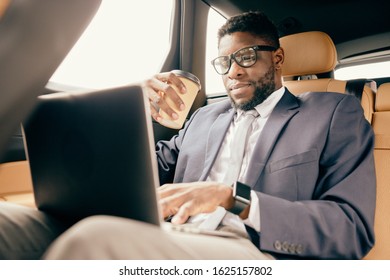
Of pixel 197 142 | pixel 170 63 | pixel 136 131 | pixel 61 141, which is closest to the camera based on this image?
pixel 136 131

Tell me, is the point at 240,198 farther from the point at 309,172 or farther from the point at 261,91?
the point at 261,91

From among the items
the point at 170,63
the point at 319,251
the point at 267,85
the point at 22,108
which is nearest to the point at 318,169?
the point at 319,251

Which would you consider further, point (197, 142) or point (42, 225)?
point (197, 142)

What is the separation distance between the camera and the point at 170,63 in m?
1.83

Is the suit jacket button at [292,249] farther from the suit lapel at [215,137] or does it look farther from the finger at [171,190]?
the suit lapel at [215,137]

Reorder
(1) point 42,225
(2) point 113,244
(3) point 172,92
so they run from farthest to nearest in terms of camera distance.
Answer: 1. (3) point 172,92
2. (1) point 42,225
3. (2) point 113,244

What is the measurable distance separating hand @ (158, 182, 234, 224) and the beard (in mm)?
536

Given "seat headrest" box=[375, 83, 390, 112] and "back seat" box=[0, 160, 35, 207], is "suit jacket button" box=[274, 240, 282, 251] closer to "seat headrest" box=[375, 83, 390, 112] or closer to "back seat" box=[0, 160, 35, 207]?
"seat headrest" box=[375, 83, 390, 112]

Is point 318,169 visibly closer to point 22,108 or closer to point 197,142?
point 197,142

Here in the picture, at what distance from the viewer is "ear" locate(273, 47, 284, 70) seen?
140 cm

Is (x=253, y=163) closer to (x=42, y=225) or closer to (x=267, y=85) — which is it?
(x=267, y=85)

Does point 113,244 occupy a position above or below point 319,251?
above

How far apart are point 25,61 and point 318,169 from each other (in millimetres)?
831

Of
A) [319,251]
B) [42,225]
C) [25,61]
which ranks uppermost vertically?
[25,61]
